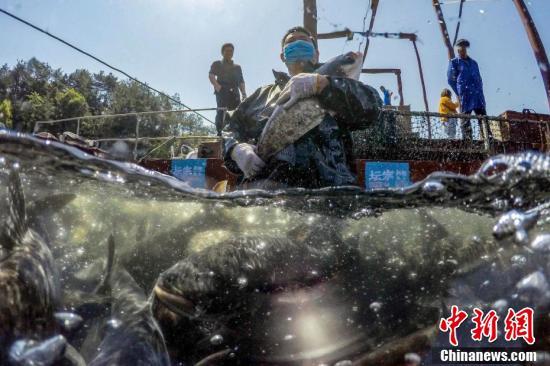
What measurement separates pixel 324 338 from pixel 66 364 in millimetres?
1390

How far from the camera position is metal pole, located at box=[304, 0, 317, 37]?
8461 mm

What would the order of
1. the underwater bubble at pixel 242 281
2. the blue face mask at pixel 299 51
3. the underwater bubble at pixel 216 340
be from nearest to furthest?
the underwater bubble at pixel 216 340 < the underwater bubble at pixel 242 281 < the blue face mask at pixel 299 51

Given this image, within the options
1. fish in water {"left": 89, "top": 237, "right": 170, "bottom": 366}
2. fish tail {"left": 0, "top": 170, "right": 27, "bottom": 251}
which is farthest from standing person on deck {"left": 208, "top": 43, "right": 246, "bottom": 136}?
fish in water {"left": 89, "top": 237, "right": 170, "bottom": 366}

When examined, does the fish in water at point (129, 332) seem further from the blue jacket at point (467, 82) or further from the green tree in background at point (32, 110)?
the blue jacket at point (467, 82)

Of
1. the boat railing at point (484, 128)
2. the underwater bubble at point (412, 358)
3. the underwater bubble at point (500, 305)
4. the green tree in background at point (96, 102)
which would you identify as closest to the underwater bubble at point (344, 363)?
the underwater bubble at point (412, 358)

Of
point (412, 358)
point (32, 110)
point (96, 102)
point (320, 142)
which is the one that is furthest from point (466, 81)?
point (96, 102)

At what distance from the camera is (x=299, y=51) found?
12.9 ft

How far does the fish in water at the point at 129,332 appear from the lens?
6.69 feet

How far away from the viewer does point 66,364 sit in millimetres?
2027

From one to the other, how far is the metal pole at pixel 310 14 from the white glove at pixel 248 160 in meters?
5.87

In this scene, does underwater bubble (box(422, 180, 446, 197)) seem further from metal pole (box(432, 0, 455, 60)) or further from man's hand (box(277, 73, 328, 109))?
metal pole (box(432, 0, 455, 60))

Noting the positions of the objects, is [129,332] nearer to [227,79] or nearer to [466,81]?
[227,79]

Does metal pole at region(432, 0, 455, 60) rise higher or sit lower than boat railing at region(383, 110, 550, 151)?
higher

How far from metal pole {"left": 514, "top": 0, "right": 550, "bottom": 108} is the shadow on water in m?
8.83
